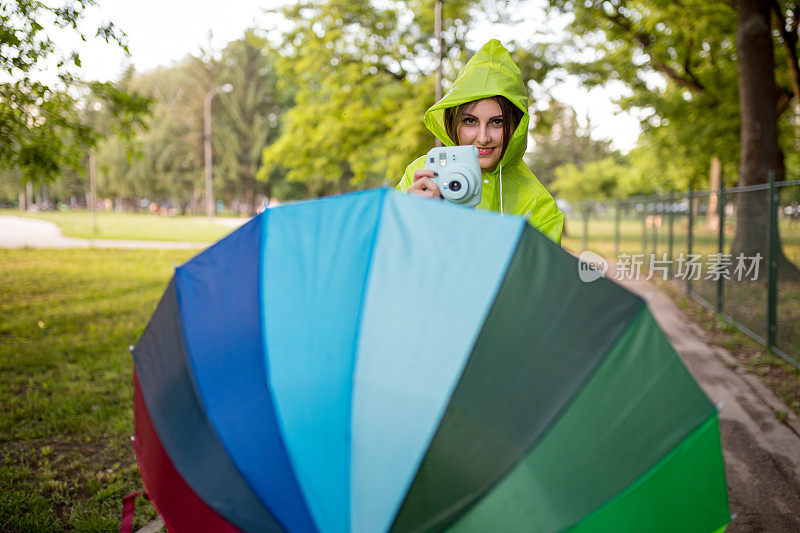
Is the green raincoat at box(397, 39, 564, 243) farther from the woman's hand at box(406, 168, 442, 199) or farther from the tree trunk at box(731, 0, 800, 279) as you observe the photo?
the tree trunk at box(731, 0, 800, 279)

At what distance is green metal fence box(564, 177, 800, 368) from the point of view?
6.89m

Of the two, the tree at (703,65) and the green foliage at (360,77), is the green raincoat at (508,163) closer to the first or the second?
the tree at (703,65)

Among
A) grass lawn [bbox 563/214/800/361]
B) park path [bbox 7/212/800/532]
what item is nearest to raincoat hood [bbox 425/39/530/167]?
park path [bbox 7/212/800/532]

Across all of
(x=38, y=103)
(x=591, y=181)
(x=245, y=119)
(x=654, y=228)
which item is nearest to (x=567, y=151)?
(x=591, y=181)

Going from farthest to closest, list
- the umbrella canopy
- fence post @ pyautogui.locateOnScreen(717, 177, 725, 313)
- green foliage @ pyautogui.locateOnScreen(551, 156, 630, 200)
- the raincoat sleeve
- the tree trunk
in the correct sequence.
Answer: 1. green foliage @ pyautogui.locateOnScreen(551, 156, 630, 200)
2. the tree trunk
3. fence post @ pyautogui.locateOnScreen(717, 177, 725, 313)
4. the raincoat sleeve
5. the umbrella canopy

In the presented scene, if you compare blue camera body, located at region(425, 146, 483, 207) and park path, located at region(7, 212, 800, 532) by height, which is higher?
blue camera body, located at region(425, 146, 483, 207)

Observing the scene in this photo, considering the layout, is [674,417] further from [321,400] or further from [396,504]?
[321,400]

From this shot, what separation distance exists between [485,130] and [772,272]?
5728mm

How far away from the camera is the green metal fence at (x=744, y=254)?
689 centimetres

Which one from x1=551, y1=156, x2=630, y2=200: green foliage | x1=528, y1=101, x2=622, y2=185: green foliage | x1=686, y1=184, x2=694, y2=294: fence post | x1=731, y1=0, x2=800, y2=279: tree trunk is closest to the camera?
x1=731, y1=0, x2=800, y2=279: tree trunk

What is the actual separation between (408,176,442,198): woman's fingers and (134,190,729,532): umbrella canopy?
0.71 meters

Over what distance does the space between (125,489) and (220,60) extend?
63029 mm

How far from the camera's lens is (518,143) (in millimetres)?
2787

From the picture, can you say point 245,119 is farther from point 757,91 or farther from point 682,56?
point 757,91
